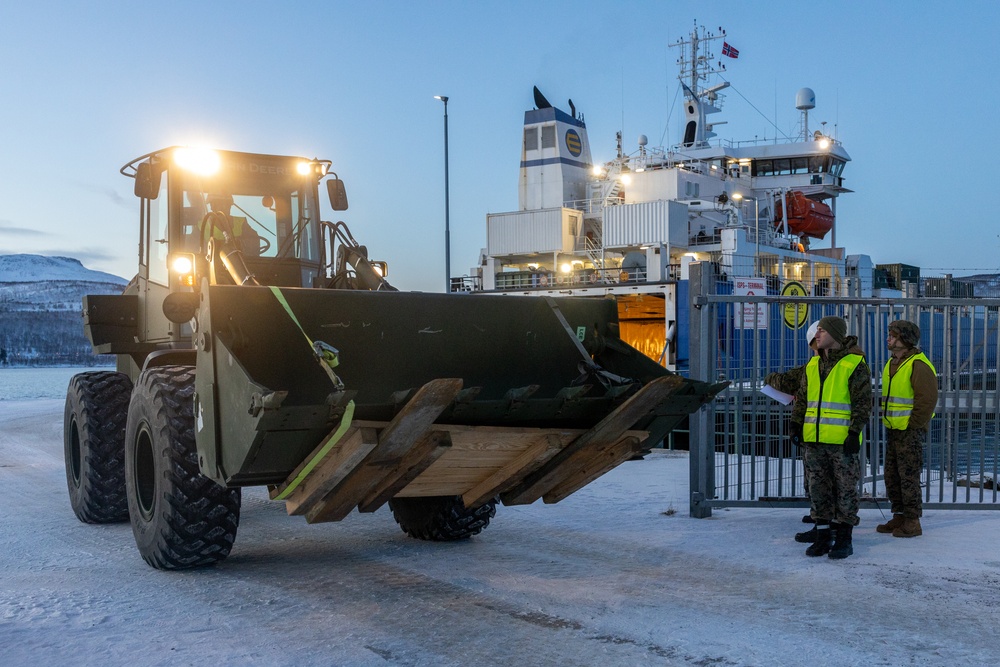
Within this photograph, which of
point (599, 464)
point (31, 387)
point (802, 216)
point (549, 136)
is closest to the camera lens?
point (599, 464)

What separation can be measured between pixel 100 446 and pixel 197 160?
241 cm

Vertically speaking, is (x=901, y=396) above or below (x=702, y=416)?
above

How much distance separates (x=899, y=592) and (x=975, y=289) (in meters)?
5.09

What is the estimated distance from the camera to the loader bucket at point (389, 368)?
15.8 ft

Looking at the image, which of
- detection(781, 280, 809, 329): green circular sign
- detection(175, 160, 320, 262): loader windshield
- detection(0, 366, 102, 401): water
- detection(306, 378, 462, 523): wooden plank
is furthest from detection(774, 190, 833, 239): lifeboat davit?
detection(306, 378, 462, 523): wooden plank

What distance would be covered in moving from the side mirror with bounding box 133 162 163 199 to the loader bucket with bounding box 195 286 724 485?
265cm

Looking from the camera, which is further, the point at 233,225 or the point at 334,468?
the point at 233,225

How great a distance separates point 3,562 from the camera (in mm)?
6383

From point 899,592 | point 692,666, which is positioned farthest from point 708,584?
point 692,666

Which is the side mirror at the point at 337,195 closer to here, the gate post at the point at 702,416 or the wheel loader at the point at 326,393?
→ the wheel loader at the point at 326,393

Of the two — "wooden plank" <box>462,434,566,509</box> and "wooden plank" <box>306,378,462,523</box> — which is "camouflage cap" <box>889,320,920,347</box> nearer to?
"wooden plank" <box>462,434,566,509</box>

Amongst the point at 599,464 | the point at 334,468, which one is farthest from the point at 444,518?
the point at 334,468

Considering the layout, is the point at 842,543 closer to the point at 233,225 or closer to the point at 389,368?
the point at 389,368

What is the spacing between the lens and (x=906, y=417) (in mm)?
6984
